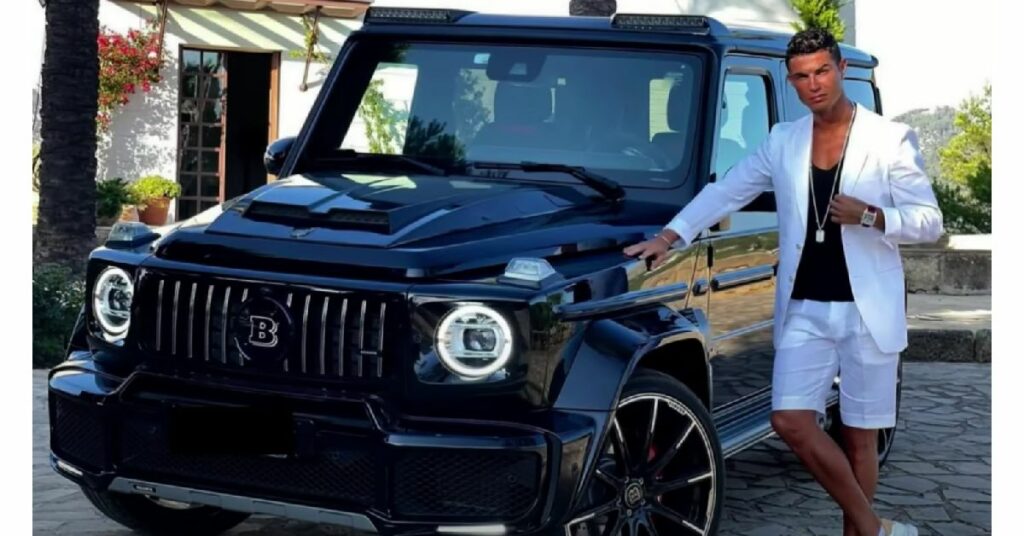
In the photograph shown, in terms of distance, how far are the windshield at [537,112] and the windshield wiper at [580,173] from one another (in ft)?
0.12

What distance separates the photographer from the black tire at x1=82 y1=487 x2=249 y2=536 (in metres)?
5.12

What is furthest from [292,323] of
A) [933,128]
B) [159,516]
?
[933,128]

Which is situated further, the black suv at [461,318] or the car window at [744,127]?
the car window at [744,127]

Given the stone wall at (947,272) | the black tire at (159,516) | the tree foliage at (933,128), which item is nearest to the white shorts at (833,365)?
the black tire at (159,516)

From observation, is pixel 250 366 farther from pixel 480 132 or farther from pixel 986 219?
pixel 986 219

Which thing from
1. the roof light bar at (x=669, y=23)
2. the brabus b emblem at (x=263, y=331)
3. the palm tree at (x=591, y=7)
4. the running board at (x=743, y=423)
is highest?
the palm tree at (x=591, y=7)

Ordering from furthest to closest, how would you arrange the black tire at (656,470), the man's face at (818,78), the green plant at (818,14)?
the green plant at (818,14) → the man's face at (818,78) → the black tire at (656,470)

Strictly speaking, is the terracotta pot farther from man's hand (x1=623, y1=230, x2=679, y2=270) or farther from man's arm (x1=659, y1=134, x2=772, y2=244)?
man's hand (x1=623, y1=230, x2=679, y2=270)

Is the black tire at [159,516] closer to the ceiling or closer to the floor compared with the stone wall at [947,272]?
closer to the floor

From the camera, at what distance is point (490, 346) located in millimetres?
4027

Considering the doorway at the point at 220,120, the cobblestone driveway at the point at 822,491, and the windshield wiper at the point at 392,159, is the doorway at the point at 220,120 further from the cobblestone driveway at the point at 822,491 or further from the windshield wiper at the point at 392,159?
the windshield wiper at the point at 392,159

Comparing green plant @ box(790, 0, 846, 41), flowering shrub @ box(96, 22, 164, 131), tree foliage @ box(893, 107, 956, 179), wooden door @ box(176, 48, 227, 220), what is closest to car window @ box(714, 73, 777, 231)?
green plant @ box(790, 0, 846, 41)

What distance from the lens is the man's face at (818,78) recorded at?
15.1 ft

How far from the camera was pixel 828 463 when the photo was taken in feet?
15.6
